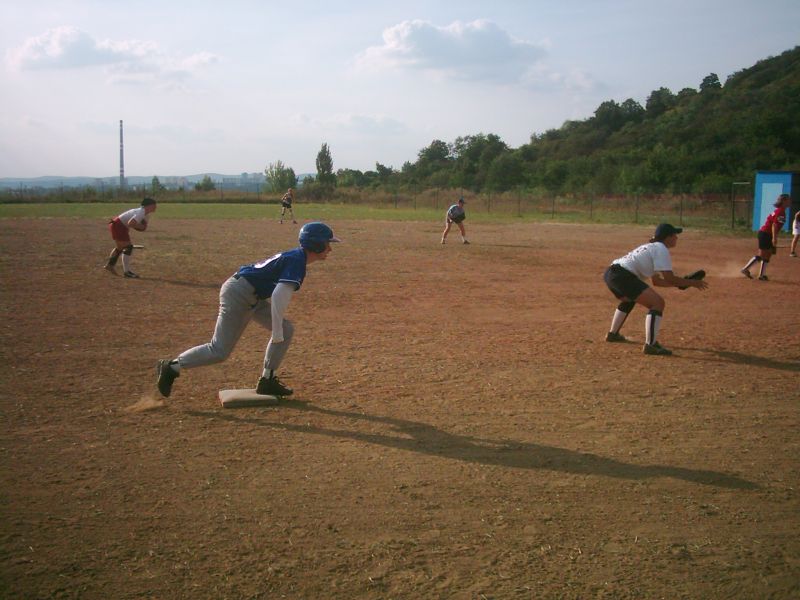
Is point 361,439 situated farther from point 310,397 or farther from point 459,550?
point 459,550

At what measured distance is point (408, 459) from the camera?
5.42 meters

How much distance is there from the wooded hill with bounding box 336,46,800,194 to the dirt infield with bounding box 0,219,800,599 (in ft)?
150

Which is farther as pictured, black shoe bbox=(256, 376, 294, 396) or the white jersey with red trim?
the white jersey with red trim

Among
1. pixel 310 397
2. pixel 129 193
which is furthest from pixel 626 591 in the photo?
pixel 129 193

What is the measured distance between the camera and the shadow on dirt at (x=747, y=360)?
8.32 meters

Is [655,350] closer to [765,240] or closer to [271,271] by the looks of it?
[271,271]

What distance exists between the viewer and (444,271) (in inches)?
683

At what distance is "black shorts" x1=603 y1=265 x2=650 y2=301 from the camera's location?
353 inches

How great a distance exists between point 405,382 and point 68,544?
3995 millimetres

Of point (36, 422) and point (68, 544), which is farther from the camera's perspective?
point (36, 422)

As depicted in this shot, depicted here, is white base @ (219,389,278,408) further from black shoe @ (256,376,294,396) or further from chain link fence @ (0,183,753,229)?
chain link fence @ (0,183,753,229)

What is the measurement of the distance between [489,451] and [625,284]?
4.25 m

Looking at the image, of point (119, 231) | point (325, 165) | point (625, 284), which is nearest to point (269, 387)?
point (625, 284)

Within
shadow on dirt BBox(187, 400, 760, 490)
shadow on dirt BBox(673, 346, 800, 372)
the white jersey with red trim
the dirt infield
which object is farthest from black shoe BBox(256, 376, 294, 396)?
shadow on dirt BBox(673, 346, 800, 372)
